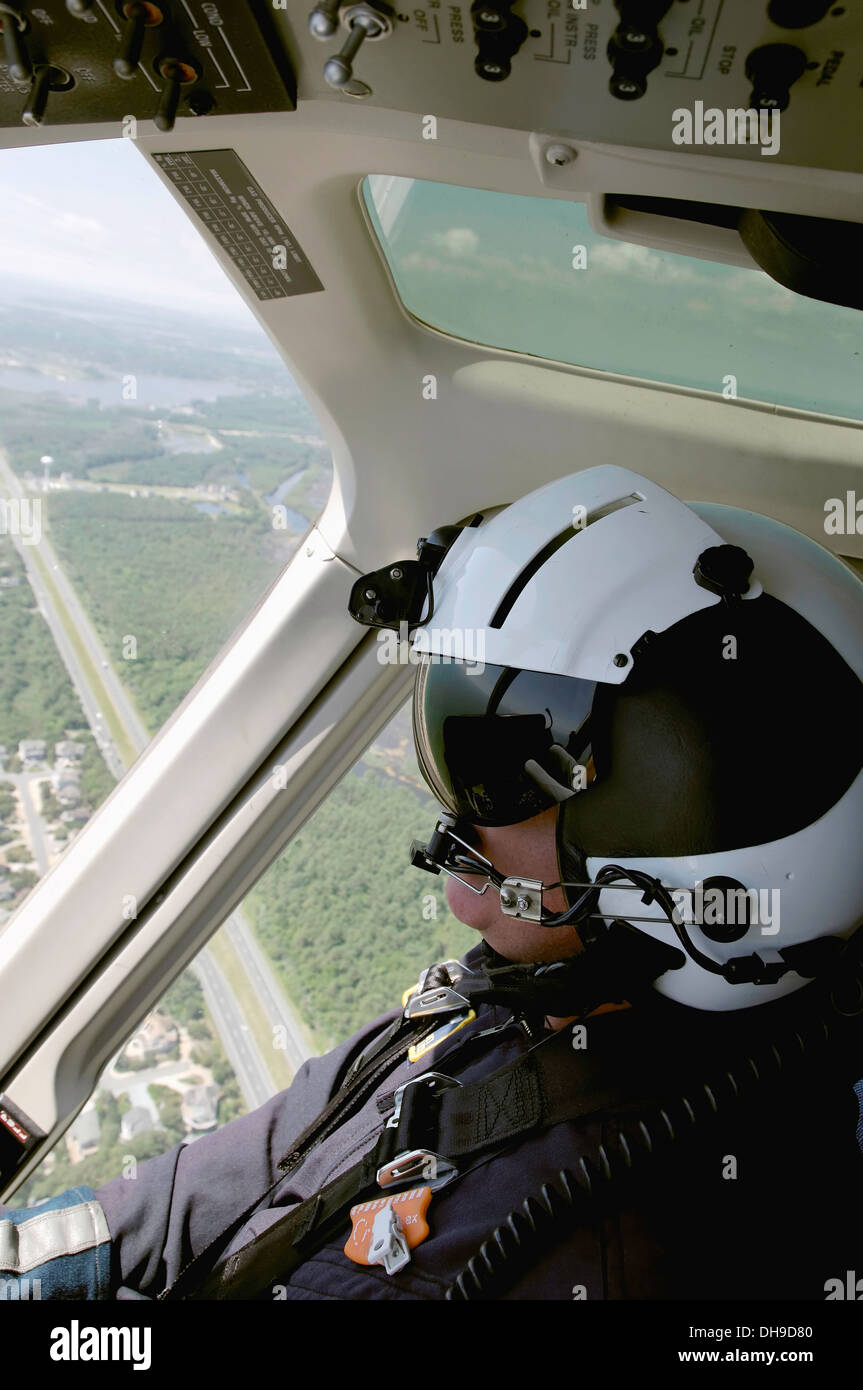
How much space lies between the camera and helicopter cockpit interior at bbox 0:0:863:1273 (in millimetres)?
896

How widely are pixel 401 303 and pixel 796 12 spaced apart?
115 cm

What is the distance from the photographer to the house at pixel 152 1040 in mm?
2357

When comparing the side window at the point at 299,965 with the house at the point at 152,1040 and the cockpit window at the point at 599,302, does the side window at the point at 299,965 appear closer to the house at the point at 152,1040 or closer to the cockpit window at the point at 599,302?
the house at the point at 152,1040

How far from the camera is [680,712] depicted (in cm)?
113

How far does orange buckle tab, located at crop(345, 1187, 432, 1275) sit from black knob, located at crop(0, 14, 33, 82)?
1.41 metres

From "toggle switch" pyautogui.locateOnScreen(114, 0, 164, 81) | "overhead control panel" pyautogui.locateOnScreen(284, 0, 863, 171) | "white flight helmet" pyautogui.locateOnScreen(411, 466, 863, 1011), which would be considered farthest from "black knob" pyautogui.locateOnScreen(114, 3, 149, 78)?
"white flight helmet" pyautogui.locateOnScreen(411, 466, 863, 1011)

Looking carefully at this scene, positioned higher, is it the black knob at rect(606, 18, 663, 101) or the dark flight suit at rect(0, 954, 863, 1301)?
the black knob at rect(606, 18, 663, 101)

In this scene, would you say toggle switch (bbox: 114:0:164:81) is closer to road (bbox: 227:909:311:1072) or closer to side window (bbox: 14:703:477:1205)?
Result: side window (bbox: 14:703:477:1205)

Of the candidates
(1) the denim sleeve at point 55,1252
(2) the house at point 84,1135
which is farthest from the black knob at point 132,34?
(2) the house at point 84,1135

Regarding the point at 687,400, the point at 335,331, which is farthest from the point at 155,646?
the point at 687,400

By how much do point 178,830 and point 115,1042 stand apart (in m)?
0.60

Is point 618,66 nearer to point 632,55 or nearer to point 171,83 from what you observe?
point 632,55

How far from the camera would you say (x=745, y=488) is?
1851 millimetres

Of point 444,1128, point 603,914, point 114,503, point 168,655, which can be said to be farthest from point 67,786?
point 603,914
